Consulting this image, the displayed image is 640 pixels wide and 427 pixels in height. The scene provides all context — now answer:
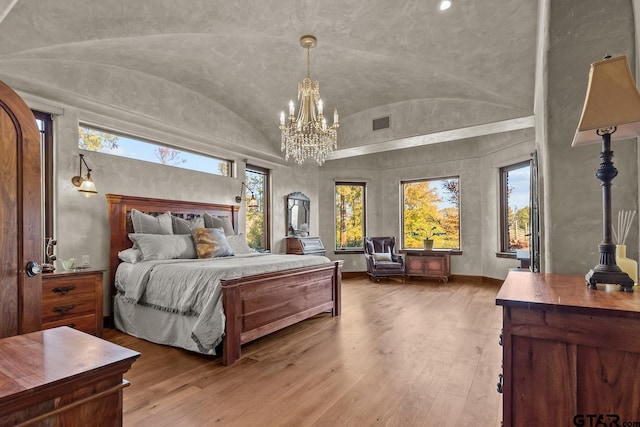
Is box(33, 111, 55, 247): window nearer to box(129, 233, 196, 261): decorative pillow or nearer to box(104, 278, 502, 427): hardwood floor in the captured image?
box(129, 233, 196, 261): decorative pillow

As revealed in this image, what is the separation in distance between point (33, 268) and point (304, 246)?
5.25m

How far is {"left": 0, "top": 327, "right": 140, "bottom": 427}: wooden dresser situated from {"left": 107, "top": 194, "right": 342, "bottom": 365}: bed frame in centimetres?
185

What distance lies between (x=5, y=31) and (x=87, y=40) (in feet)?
1.90

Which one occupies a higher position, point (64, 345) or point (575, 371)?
point (64, 345)

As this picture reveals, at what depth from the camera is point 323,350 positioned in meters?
3.07

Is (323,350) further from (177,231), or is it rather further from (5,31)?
(5,31)

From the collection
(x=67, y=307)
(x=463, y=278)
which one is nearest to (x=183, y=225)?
(x=67, y=307)

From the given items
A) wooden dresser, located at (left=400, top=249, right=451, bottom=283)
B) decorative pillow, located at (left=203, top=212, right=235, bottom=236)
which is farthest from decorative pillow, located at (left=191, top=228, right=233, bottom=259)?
wooden dresser, located at (left=400, top=249, right=451, bottom=283)

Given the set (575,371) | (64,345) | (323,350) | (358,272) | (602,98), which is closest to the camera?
(64,345)

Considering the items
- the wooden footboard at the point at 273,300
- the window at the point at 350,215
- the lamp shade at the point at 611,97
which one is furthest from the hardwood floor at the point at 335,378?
the window at the point at 350,215

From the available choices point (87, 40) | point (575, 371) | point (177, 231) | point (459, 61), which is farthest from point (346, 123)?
point (575, 371)

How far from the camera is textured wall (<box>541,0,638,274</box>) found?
1.85 meters

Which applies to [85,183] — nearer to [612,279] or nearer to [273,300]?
[273,300]

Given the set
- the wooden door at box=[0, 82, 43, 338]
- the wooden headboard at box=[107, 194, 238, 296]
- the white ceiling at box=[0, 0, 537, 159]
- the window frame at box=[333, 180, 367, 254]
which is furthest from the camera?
the window frame at box=[333, 180, 367, 254]
